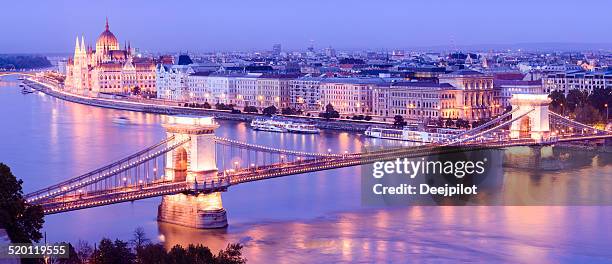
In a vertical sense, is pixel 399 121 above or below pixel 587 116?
below

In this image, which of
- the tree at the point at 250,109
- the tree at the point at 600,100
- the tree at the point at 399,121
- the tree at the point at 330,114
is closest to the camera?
the tree at the point at 600,100

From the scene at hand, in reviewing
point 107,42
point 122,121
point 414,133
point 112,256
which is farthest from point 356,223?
point 107,42

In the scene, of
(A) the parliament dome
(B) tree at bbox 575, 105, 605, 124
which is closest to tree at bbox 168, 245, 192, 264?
(B) tree at bbox 575, 105, 605, 124

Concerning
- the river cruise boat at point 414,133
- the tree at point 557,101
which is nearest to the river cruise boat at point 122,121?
the river cruise boat at point 414,133

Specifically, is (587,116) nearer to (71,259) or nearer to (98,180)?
(98,180)

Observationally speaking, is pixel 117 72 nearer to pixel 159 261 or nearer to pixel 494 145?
pixel 494 145

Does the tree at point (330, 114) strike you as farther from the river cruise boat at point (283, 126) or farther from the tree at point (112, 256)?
the tree at point (112, 256)

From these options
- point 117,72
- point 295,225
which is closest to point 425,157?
point 295,225

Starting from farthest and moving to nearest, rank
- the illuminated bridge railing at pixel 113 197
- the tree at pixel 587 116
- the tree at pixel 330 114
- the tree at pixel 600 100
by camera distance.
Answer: the tree at pixel 330 114 → the tree at pixel 600 100 → the tree at pixel 587 116 → the illuminated bridge railing at pixel 113 197
